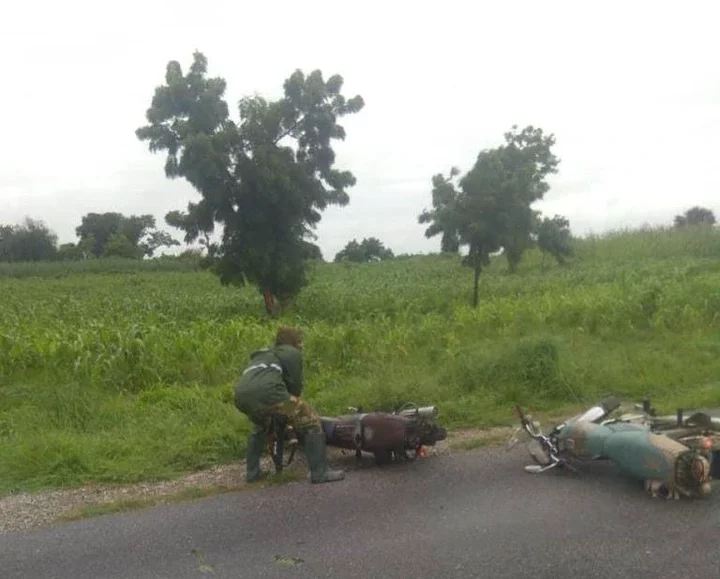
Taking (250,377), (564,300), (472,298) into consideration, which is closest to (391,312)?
(472,298)

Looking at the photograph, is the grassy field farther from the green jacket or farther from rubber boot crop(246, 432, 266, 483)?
the green jacket

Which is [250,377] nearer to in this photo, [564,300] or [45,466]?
[45,466]

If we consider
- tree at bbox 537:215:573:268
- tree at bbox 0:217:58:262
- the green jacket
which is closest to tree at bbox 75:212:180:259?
tree at bbox 0:217:58:262

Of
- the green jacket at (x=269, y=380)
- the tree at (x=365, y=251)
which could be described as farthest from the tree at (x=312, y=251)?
the tree at (x=365, y=251)

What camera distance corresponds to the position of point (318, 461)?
661 cm

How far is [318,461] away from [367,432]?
493 mm

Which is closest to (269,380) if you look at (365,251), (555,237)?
(555,237)

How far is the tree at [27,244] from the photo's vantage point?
6525cm

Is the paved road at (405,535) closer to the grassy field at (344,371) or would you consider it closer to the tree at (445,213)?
the grassy field at (344,371)

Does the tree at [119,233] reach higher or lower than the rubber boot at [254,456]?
higher

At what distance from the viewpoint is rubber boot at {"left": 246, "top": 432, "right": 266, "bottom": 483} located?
6.76 m

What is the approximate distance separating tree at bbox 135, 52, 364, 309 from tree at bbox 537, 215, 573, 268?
27.8 feet

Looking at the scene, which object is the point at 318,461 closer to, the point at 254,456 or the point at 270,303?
the point at 254,456

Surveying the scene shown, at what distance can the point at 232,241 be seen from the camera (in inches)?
774
